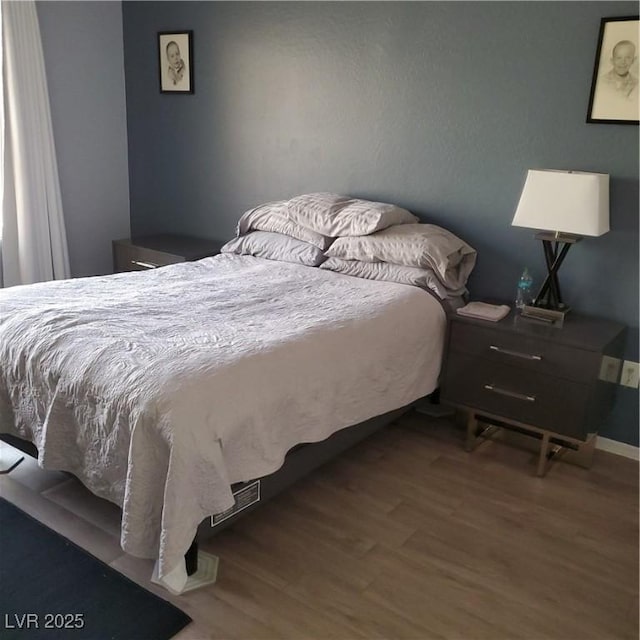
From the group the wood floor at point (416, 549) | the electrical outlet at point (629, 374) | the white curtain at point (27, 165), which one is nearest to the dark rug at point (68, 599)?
the wood floor at point (416, 549)

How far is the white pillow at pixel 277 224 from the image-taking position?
3264 millimetres

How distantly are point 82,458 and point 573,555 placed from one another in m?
1.68

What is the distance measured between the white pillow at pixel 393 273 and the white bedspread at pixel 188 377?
0.10 m

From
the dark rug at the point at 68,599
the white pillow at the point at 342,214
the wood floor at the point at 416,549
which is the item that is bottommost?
the wood floor at the point at 416,549

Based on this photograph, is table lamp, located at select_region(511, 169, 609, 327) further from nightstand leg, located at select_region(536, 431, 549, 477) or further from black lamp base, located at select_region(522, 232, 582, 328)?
nightstand leg, located at select_region(536, 431, 549, 477)

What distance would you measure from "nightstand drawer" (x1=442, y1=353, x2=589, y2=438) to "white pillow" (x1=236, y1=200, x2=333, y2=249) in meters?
0.96

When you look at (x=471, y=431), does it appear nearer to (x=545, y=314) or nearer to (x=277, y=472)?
(x=545, y=314)

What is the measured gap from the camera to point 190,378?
1.86 metres

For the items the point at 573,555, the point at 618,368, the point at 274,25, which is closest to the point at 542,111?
the point at 618,368

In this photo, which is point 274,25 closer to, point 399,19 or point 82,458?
point 399,19

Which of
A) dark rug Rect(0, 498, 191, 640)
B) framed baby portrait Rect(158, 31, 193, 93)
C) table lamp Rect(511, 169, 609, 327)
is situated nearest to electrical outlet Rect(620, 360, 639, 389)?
table lamp Rect(511, 169, 609, 327)

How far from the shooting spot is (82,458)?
202 cm

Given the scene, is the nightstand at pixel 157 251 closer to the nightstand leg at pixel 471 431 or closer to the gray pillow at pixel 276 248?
the gray pillow at pixel 276 248

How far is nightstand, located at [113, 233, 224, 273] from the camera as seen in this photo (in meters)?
3.81
